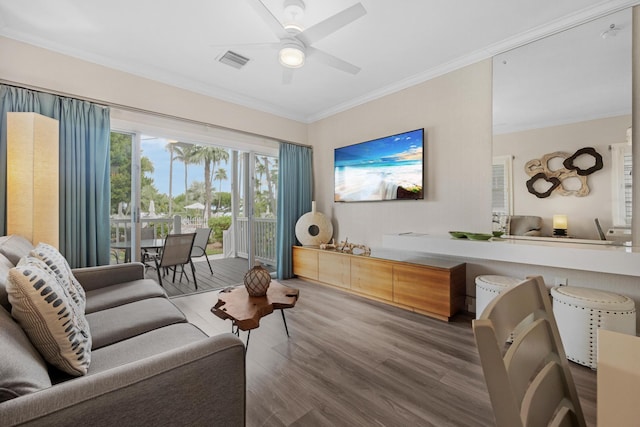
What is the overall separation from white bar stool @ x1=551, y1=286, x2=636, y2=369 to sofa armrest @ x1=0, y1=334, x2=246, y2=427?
2241 mm

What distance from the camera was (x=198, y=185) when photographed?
5.09 meters

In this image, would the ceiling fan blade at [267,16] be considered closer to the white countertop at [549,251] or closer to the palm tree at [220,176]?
the white countertop at [549,251]

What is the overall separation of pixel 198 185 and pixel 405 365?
455 centimetres

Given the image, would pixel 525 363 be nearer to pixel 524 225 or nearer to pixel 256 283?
pixel 256 283

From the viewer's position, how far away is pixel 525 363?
2.15 ft

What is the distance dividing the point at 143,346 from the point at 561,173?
3.26 meters

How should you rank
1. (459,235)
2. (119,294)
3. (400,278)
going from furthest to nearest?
(400,278) → (459,235) → (119,294)

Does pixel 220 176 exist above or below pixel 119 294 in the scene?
above

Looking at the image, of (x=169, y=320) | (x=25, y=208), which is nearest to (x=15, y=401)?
(x=169, y=320)

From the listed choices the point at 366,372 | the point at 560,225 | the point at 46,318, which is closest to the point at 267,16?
the point at 46,318

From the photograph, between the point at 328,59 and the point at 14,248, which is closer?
the point at 14,248

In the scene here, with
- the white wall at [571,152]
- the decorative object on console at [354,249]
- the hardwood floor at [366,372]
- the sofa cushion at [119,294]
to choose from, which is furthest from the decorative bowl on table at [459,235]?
the sofa cushion at [119,294]

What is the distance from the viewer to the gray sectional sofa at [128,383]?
0.72 metres

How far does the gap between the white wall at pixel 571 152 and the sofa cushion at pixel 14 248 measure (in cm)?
372
